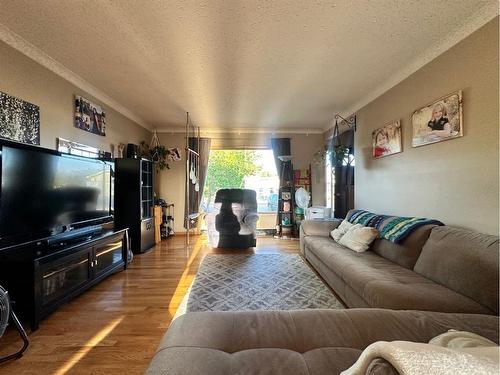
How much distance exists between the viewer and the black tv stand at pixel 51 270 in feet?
5.86

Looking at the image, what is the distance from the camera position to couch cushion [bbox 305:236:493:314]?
143 centimetres

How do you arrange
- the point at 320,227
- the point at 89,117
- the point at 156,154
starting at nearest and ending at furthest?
the point at 89,117 < the point at 320,227 < the point at 156,154

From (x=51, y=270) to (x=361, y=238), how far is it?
9.70ft

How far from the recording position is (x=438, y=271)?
1.75 meters

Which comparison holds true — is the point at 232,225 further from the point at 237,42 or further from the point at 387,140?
the point at 237,42

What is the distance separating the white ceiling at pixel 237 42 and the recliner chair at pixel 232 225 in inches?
72.3

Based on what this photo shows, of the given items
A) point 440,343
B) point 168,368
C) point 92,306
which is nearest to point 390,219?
point 440,343

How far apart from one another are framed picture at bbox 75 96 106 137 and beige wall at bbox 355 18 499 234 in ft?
13.2

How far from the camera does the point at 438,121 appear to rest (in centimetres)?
227

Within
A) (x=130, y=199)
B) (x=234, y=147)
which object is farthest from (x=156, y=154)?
(x=234, y=147)

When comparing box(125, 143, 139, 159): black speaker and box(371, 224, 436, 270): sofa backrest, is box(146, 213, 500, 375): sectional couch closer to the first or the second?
box(371, 224, 436, 270): sofa backrest

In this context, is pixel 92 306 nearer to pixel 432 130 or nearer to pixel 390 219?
pixel 390 219

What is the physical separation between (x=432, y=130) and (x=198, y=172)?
4.37m

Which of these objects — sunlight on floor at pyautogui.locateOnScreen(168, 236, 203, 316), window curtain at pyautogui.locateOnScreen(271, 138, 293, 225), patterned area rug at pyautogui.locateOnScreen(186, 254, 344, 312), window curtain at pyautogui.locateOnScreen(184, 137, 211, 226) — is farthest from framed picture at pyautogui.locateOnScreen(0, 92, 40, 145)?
window curtain at pyautogui.locateOnScreen(271, 138, 293, 225)
